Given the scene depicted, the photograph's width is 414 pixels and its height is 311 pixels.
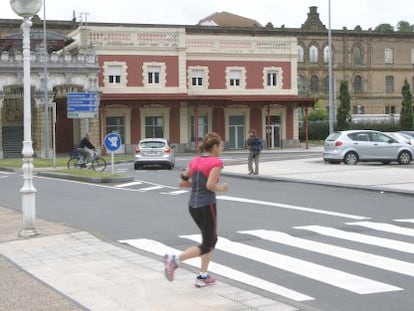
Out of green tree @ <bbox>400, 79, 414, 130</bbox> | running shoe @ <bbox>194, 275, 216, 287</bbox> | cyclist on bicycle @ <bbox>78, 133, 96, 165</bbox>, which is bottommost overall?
running shoe @ <bbox>194, 275, 216, 287</bbox>

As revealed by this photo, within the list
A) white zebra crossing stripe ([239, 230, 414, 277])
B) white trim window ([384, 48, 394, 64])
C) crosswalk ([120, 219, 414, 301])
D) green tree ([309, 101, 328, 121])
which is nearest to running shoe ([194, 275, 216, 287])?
crosswalk ([120, 219, 414, 301])

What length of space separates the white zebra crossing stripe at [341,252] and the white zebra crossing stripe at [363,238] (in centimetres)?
68

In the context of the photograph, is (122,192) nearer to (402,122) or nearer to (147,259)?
(147,259)

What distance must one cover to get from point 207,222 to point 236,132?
173 feet

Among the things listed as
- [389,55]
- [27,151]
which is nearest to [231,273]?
[27,151]

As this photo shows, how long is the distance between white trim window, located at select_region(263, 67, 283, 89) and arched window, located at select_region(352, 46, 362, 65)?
3564cm

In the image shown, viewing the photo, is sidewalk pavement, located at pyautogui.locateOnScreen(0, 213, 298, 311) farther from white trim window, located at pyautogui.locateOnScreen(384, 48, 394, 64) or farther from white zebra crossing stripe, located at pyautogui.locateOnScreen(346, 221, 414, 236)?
white trim window, located at pyautogui.locateOnScreen(384, 48, 394, 64)

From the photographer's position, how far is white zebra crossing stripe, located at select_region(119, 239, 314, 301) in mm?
7550

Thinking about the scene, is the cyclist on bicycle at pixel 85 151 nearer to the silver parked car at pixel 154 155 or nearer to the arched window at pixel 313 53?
the silver parked car at pixel 154 155

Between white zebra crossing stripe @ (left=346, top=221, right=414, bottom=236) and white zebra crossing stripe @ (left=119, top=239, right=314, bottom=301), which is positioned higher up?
white zebra crossing stripe @ (left=119, top=239, right=314, bottom=301)

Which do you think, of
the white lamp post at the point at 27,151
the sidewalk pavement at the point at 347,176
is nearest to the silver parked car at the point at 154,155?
the sidewalk pavement at the point at 347,176

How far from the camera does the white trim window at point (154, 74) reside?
5672 cm

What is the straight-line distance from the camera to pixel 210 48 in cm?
5919

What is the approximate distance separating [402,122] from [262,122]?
19175 mm
